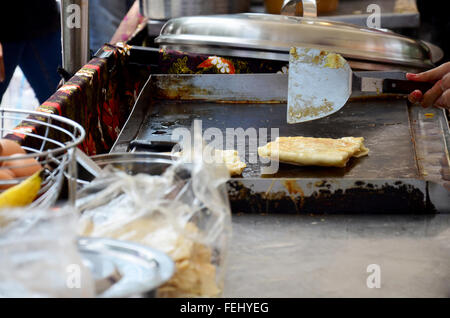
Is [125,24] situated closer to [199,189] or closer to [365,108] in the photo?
[365,108]

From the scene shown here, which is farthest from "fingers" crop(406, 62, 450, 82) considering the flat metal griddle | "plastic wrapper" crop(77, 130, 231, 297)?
"plastic wrapper" crop(77, 130, 231, 297)

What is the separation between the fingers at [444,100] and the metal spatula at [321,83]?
0.06 meters

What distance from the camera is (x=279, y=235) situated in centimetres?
131

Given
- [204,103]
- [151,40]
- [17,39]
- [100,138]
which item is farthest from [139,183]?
[17,39]

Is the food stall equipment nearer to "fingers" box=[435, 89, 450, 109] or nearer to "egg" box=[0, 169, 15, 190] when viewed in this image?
"egg" box=[0, 169, 15, 190]

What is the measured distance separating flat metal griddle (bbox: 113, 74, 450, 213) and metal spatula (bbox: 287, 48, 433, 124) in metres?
0.18

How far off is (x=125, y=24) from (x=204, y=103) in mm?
1262

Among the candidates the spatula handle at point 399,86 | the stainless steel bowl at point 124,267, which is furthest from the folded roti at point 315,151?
the stainless steel bowl at point 124,267

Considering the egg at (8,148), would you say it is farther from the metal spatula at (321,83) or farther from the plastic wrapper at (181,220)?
the metal spatula at (321,83)

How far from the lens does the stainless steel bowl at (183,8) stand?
309 centimetres

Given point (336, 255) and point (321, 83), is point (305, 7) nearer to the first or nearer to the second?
point (321, 83)

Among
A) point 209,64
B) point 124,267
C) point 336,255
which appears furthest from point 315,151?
point 124,267

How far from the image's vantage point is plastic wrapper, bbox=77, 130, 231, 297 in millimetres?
797

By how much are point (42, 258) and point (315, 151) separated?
4.24ft
